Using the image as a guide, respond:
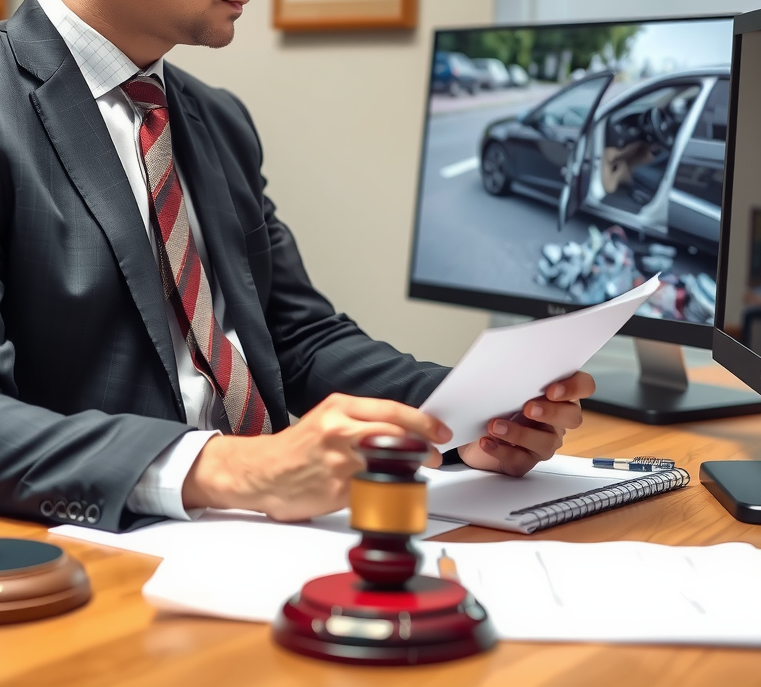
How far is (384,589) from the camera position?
65cm

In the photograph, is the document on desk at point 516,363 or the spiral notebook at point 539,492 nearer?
the document on desk at point 516,363

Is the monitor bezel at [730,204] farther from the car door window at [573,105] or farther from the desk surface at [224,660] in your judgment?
the desk surface at [224,660]

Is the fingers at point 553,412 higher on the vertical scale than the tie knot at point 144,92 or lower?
lower

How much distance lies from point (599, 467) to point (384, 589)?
553mm

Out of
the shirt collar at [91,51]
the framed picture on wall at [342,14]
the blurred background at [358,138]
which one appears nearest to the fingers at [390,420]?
the shirt collar at [91,51]

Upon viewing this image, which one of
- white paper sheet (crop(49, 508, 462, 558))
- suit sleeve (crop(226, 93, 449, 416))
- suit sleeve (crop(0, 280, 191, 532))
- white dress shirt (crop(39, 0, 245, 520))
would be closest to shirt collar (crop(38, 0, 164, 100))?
white dress shirt (crop(39, 0, 245, 520))

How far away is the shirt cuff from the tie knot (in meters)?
0.56

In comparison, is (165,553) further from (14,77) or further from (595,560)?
(14,77)

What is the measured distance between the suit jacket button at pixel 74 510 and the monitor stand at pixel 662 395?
33.5 inches

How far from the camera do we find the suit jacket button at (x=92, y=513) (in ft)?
2.93

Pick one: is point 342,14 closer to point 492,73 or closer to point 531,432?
point 492,73

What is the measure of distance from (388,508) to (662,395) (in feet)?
3.43

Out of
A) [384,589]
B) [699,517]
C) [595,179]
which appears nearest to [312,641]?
[384,589]

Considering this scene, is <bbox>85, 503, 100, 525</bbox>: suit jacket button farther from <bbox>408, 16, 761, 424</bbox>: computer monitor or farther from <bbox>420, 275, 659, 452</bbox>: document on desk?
<bbox>408, 16, 761, 424</bbox>: computer monitor
